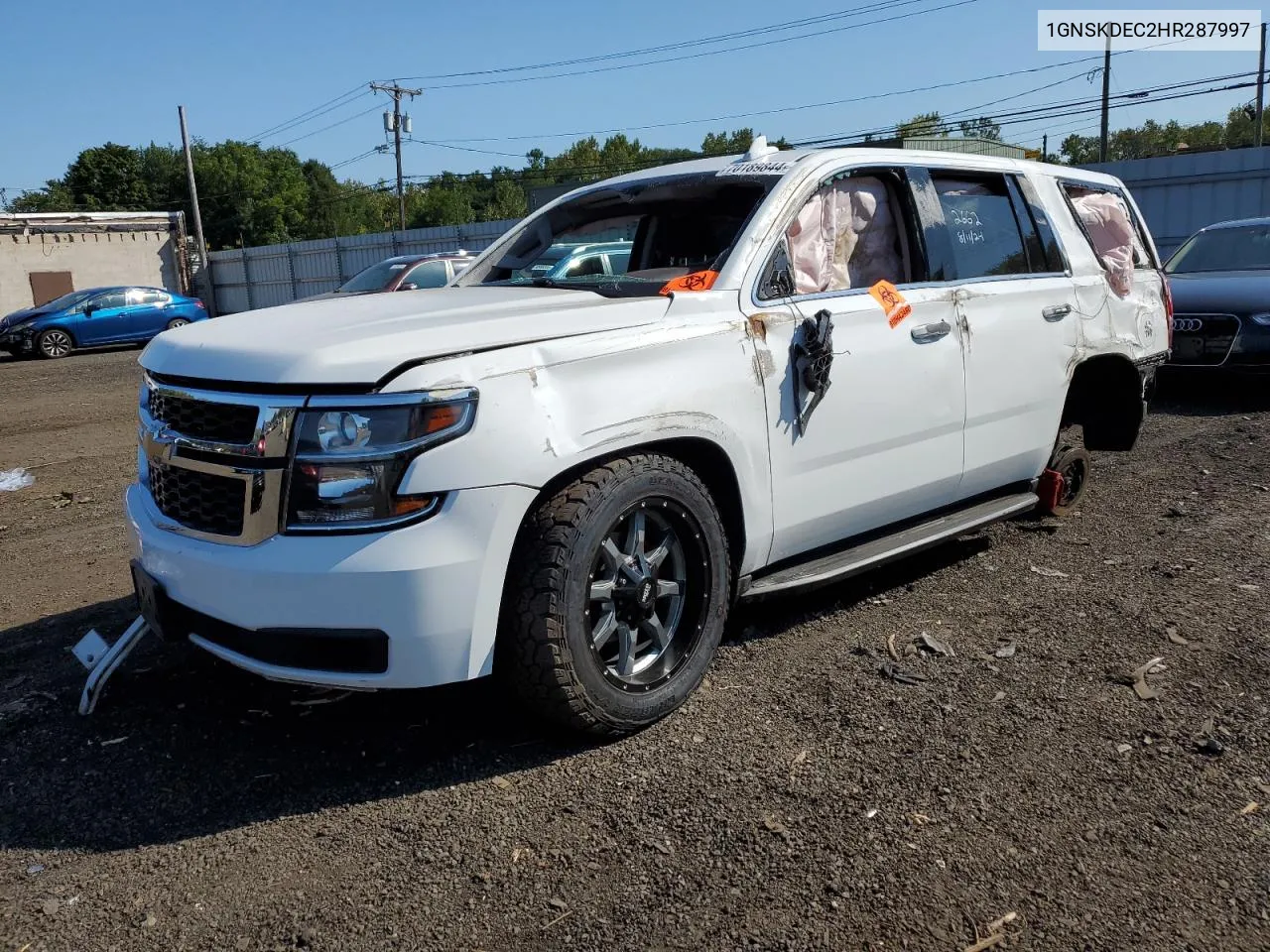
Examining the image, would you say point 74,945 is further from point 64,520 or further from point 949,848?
point 64,520

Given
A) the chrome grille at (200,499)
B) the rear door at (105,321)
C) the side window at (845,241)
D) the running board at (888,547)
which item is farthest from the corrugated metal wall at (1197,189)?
the rear door at (105,321)

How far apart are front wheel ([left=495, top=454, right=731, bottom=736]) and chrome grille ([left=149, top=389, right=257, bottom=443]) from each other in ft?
2.73

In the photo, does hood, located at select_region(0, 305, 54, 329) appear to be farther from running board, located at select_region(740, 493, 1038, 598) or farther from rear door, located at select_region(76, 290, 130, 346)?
running board, located at select_region(740, 493, 1038, 598)

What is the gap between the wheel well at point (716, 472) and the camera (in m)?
3.35

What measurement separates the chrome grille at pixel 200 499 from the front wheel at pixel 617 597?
Result: 31.3 inches

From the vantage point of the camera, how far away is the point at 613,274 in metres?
4.08

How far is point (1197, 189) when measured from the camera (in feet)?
61.0

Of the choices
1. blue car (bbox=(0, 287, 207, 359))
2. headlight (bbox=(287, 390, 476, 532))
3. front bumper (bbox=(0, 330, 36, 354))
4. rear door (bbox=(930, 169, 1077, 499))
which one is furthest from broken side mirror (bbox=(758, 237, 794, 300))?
front bumper (bbox=(0, 330, 36, 354))

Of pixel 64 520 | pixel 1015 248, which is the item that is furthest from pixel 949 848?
A: pixel 64 520

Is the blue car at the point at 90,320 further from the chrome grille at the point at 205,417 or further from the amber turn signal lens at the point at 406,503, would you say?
the amber turn signal lens at the point at 406,503

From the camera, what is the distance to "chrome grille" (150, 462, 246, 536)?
9.77 feet

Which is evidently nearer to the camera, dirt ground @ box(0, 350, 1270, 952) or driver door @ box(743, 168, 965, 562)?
dirt ground @ box(0, 350, 1270, 952)

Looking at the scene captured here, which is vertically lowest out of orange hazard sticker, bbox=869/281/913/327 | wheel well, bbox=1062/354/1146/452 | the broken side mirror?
wheel well, bbox=1062/354/1146/452

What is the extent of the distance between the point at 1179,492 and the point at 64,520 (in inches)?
264
